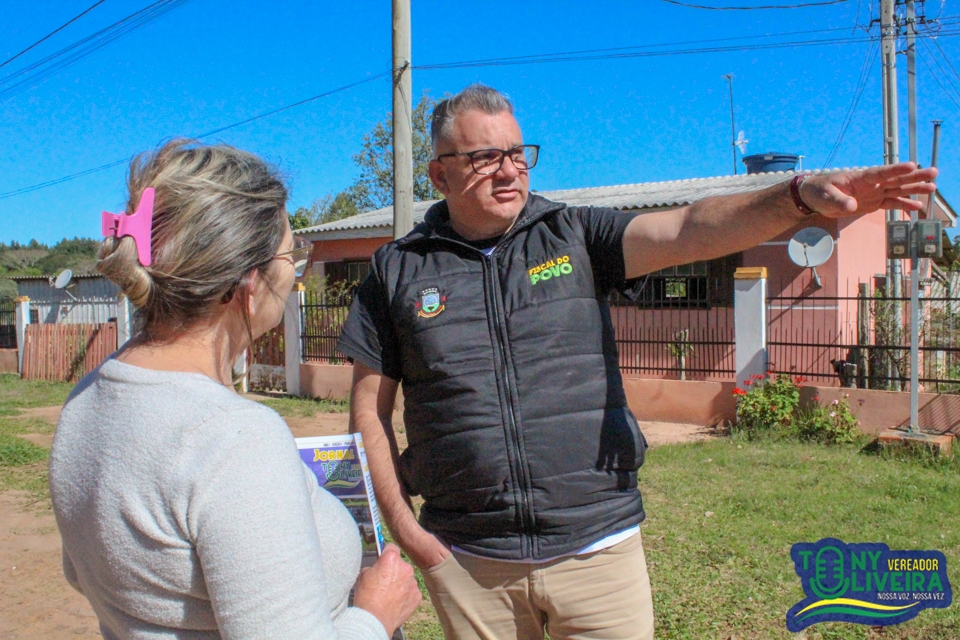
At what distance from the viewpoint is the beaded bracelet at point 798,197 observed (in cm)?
161

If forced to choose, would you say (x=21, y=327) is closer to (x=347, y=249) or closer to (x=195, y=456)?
(x=347, y=249)

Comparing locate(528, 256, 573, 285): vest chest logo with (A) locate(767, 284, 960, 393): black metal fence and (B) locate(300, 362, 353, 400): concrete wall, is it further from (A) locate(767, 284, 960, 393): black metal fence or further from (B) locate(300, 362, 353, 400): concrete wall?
(B) locate(300, 362, 353, 400): concrete wall

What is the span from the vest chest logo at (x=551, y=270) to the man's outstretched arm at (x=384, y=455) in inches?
21.1

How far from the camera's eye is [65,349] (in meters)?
15.2

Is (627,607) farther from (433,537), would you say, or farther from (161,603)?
(161,603)

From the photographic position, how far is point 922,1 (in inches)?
470

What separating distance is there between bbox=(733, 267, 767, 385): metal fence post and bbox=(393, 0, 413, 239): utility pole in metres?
3.75

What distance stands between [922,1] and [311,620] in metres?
14.3

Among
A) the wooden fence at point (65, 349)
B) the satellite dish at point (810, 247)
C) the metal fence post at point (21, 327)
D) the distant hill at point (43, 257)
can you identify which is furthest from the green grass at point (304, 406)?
the distant hill at point (43, 257)

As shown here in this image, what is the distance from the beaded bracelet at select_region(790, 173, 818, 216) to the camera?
1.61 meters

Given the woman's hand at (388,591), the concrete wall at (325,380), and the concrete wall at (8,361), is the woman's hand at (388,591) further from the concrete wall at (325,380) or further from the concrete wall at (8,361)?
the concrete wall at (8,361)

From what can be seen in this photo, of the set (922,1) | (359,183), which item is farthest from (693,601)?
(359,183)

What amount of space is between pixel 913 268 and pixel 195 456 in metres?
7.02

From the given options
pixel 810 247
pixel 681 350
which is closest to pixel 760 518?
pixel 681 350
